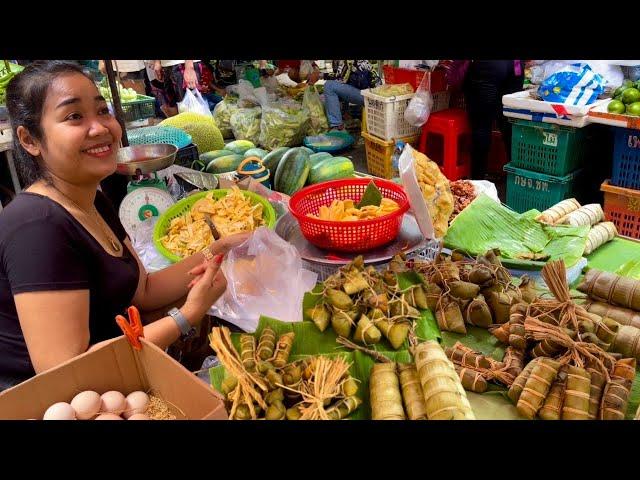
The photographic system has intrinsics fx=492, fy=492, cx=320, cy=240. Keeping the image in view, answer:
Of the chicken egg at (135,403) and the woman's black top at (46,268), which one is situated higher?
the woman's black top at (46,268)

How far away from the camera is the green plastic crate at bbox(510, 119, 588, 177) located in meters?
4.44

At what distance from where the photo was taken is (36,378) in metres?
1.41

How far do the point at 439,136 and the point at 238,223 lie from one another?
13.1 feet

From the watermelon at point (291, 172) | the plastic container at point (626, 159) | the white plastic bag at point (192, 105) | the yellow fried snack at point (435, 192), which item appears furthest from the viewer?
the white plastic bag at point (192, 105)

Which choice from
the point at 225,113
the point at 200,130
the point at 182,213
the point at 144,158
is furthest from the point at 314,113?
the point at 182,213

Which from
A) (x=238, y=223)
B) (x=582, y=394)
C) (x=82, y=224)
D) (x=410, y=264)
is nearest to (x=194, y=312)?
(x=82, y=224)

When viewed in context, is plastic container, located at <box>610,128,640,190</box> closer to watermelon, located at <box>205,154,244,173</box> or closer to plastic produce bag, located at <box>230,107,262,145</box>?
watermelon, located at <box>205,154,244,173</box>

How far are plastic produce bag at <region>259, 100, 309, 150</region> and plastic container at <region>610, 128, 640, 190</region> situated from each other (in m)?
4.30

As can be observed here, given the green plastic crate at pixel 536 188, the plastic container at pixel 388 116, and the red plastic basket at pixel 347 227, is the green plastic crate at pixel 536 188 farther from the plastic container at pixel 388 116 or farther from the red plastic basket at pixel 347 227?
the red plastic basket at pixel 347 227

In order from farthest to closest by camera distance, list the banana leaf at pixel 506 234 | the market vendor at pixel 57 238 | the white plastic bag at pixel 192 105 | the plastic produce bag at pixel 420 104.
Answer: the white plastic bag at pixel 192 105 < the plastic produce bag at pixel 420 104 < the banana leaf at pixel 506 234 < the market vendor at pixel 57 238

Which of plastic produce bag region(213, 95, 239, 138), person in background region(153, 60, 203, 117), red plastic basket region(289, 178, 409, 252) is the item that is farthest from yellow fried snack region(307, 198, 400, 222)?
person in background region(153, 60, 203, 117)

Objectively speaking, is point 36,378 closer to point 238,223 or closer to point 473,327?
point 238,223

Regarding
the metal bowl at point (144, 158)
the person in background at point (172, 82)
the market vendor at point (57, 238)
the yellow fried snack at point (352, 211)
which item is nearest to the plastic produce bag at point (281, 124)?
the person in background at point (172, 82)

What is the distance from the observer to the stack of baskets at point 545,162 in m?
4.47
